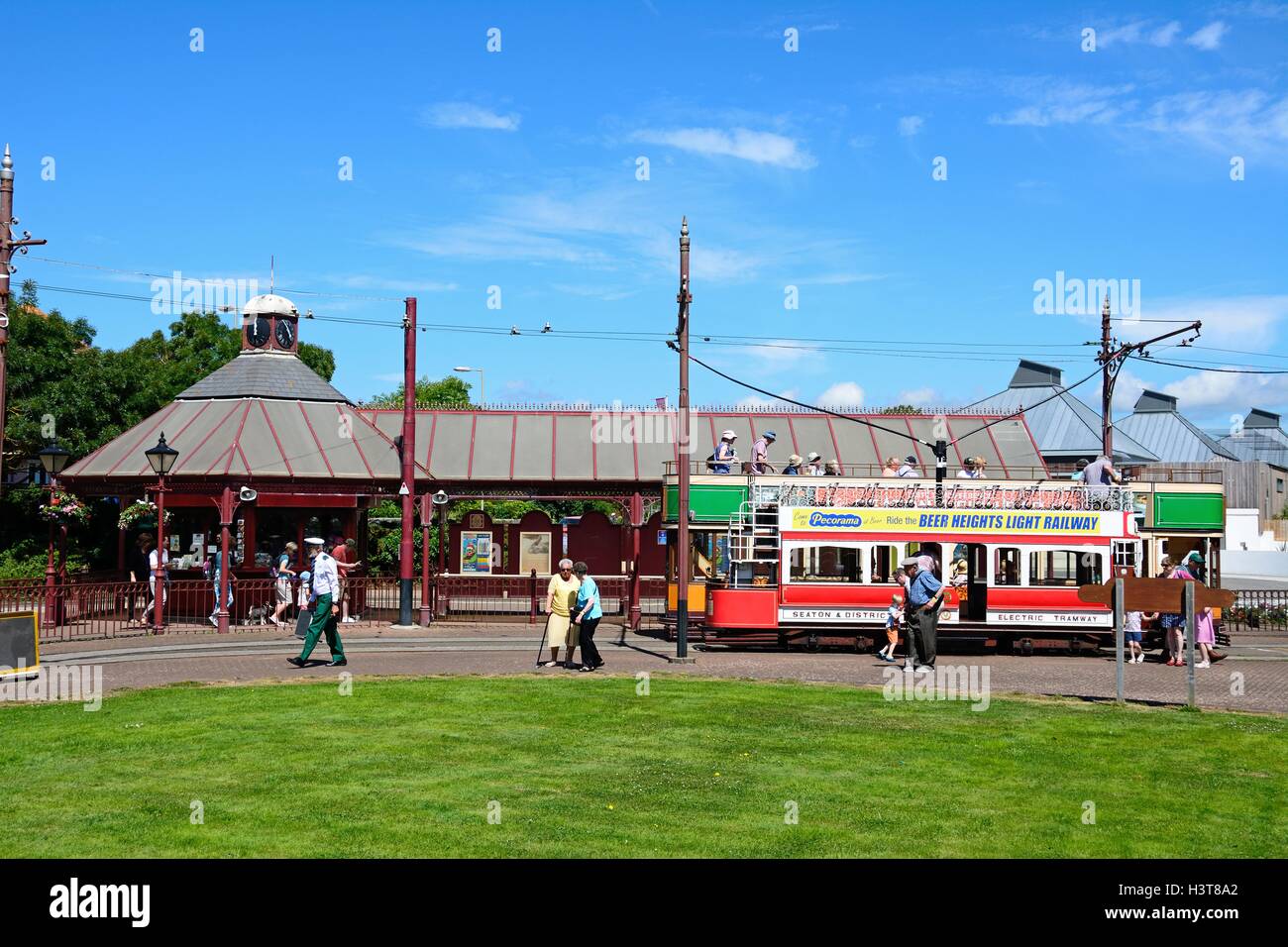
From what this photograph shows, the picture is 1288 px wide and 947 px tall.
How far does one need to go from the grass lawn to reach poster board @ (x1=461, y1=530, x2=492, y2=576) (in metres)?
16.5

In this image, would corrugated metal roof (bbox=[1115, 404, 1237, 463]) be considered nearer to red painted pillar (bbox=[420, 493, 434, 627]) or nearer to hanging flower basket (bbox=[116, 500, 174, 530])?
red painted pillar (bbox=[420, 493, 434, 627])

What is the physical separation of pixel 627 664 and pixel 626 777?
394 inches

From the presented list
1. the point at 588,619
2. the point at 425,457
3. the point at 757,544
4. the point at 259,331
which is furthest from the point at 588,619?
the point at 259,331

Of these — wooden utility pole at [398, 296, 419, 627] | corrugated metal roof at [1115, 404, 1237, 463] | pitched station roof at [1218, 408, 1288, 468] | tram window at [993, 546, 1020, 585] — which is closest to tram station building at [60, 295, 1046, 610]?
wooden utility pole at [398, 296, 419, 627]

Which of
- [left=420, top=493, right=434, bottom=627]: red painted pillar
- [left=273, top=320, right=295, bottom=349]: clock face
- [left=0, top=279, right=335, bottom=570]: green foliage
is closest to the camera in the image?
[left=420, top=493, right=434, bottom=627]: red painted pillar

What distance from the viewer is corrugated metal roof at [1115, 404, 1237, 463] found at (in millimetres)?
94250

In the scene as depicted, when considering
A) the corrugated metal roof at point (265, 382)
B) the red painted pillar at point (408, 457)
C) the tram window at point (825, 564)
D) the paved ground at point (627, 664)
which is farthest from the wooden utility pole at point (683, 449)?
the corrugated metal roof at point (265, 382)

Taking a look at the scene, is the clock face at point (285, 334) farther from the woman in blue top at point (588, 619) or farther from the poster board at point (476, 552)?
the woman in blue top at point (588, 619)

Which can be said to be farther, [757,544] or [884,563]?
[757,544]

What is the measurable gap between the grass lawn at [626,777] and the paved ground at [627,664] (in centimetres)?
220

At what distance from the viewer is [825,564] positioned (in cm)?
2395

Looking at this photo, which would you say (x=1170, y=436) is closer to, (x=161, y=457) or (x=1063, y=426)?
(x=1063, y=426)
